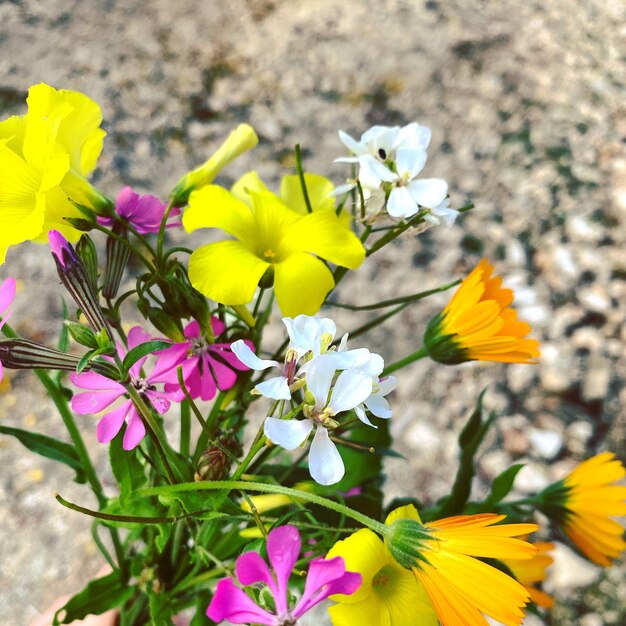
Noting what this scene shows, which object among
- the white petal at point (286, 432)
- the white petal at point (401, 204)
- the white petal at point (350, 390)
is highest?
the white petal at point (401, 204)

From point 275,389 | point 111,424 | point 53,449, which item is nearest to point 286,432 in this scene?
point 275,389

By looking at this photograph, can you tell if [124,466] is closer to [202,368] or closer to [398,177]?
[202,368]

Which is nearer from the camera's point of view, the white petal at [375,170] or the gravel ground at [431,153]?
the white petal at [375,170]

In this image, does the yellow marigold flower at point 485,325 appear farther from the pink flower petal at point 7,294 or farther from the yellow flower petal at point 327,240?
the pink flower petal at point 7,294

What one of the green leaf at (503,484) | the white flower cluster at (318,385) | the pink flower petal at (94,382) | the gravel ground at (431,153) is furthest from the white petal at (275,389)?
the gravel ground at (431,153)

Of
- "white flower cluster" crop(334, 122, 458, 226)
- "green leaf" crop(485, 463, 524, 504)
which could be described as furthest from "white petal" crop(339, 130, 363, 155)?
"green leaf" crop(485, 463, 524, 504)

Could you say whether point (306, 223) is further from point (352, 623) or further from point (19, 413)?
point (19, 413)
